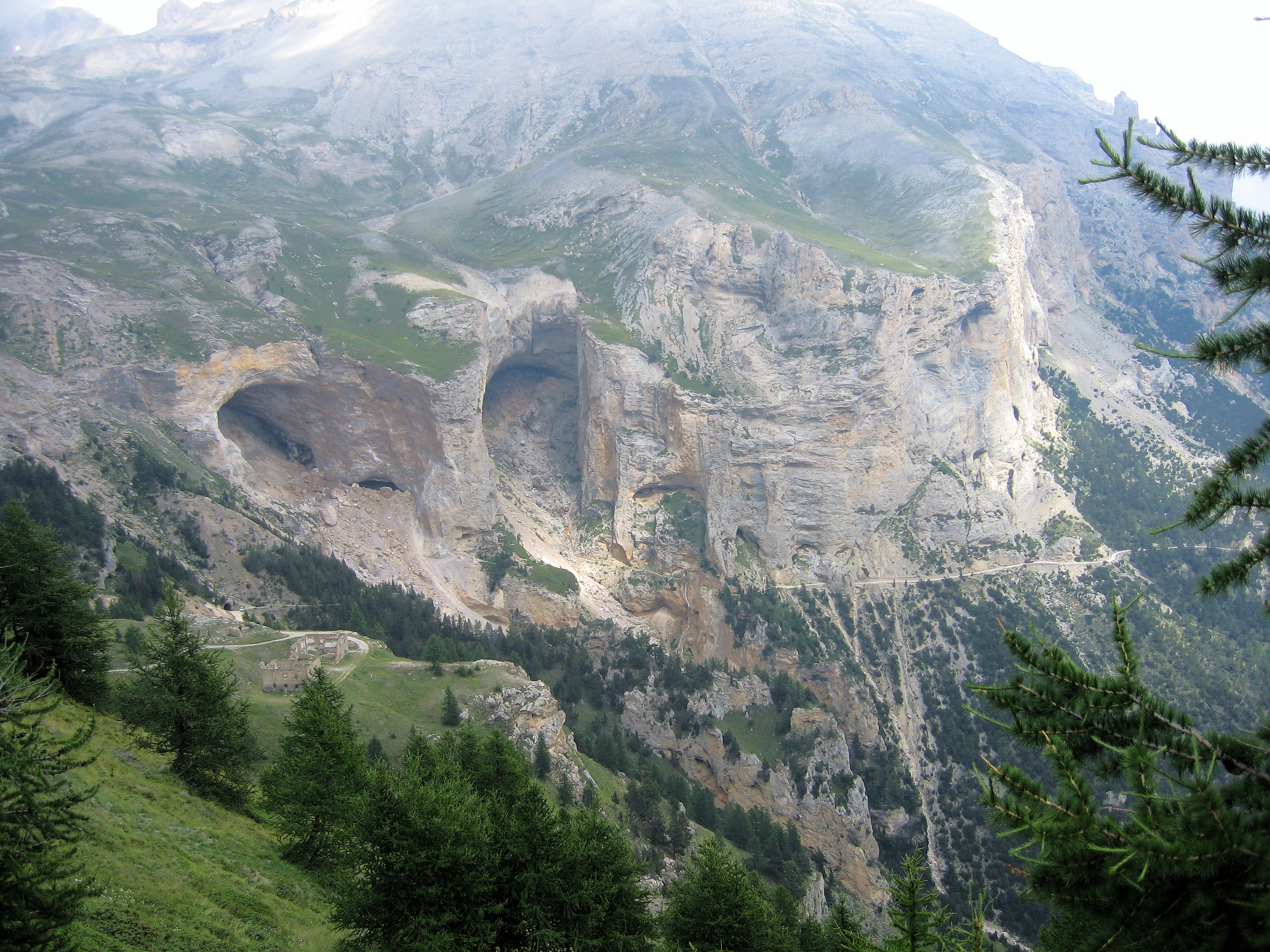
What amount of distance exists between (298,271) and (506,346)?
3144cm

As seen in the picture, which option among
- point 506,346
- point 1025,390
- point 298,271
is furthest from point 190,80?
point 1025,390

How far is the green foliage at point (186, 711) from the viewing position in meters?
27.2

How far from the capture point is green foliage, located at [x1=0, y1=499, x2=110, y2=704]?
26.3 m

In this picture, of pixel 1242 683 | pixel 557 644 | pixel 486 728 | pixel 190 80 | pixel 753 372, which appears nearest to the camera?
pixel 486 728

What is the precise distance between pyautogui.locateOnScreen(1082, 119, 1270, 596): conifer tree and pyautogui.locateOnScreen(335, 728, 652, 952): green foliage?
1925cm

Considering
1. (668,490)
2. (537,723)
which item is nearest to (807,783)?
(537,723)

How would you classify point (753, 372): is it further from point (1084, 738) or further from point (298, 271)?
point (1084, 738)

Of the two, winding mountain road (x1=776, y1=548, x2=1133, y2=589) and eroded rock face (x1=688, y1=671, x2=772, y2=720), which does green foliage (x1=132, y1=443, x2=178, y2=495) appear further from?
winding mountain road (x1=776, y1=548, x2=1133, y2=589)

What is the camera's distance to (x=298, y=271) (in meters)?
108

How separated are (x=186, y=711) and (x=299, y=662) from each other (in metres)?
23.6

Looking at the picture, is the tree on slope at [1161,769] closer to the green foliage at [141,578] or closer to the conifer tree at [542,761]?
the conifer tree at [542,761]

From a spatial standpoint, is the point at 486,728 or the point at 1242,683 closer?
the point at 486,728

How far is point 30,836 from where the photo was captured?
38.3ft

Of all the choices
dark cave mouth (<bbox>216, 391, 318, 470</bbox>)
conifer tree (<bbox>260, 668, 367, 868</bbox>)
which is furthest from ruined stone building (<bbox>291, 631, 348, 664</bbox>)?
dark cave mouth (<bbox>216, 391, 318, 470</bbox>)
